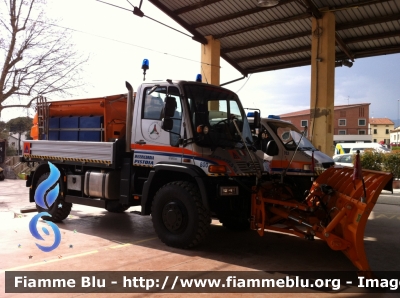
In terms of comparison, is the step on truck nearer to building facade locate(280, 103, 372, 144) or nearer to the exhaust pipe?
the exhaust pipe

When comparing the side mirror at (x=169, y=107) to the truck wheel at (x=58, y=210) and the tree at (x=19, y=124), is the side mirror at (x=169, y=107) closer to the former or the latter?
the truck wheel at (x=58, y=210)

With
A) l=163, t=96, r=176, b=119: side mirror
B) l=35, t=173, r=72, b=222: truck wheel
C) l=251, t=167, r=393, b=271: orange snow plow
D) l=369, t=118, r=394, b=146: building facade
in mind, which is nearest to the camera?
l=251, t=167, r=393, b=271: orange snow plow

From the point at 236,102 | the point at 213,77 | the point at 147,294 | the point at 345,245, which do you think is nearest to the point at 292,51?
the point at 213,77

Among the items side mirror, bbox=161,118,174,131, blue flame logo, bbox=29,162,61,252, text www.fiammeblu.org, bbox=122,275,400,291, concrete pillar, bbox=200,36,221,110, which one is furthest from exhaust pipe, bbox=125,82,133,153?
concrete pillar, bbox=200,36,221,110

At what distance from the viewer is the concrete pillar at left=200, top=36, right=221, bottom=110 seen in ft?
47.5

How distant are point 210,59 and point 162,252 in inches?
390

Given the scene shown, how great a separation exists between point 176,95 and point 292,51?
1002 centimetres

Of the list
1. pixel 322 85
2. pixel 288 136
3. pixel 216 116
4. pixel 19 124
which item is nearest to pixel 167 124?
pixel 216 116

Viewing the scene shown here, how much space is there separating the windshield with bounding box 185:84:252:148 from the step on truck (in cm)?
2

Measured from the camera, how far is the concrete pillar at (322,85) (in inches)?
474

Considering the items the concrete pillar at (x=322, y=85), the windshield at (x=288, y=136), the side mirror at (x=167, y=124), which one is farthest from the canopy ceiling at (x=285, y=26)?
the side mirror at (x=167, y=124)

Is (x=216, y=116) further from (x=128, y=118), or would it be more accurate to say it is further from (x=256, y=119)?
(x=128, y=118)

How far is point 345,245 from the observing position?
480cm

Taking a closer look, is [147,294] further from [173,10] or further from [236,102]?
[173,10]
